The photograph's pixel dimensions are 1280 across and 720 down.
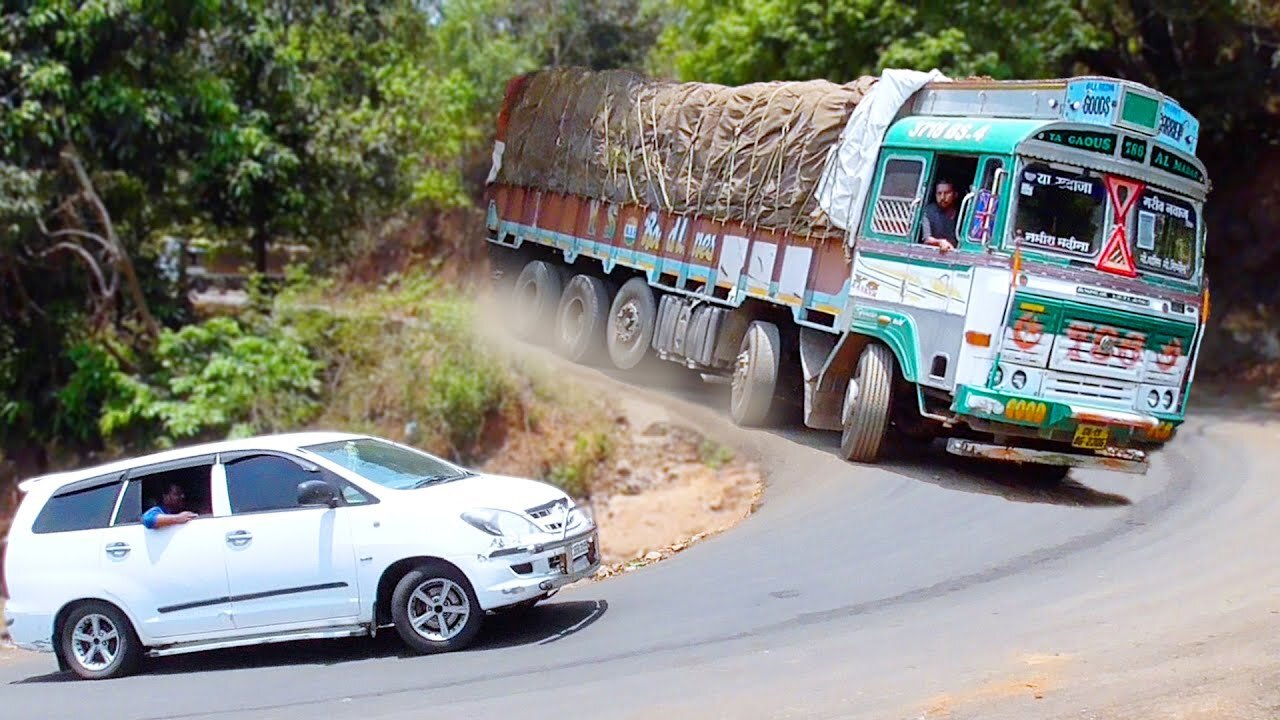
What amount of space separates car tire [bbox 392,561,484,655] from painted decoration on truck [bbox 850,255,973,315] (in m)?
5.55

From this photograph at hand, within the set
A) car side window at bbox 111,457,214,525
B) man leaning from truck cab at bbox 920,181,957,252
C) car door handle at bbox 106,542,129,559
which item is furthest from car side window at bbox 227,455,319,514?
man leaning from truck cab at bbox 920,181,957,252

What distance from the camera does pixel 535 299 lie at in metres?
20.6

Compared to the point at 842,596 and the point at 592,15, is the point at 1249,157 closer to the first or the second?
the point at 592,15

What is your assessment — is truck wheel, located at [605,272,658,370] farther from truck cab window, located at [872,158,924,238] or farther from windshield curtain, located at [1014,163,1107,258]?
windshield curtain, located at [1014,163,1107,258]

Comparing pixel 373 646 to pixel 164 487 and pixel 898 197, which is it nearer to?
pixel 164 487

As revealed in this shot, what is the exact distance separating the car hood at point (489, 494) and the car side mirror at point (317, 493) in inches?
22.7

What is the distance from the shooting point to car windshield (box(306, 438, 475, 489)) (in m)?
9.90

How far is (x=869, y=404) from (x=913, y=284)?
1294 millimetres

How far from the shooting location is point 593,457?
62.2ft

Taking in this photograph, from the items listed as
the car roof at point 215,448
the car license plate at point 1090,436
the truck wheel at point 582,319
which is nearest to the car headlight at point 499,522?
the car roof at point 215,448

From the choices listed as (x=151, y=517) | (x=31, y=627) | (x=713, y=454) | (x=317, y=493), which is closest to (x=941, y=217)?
(x=713, y=454)

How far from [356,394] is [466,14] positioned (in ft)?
37.1

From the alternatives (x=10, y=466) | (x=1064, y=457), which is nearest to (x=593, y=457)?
(x=1064, y=457)

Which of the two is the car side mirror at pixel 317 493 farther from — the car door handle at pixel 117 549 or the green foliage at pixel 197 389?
the green foliage at pixel 197 389
